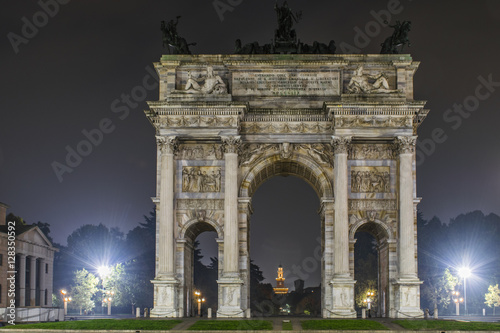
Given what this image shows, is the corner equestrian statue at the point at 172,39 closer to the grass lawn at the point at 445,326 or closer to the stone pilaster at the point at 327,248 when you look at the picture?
the stone pilaster at the point at 327,248

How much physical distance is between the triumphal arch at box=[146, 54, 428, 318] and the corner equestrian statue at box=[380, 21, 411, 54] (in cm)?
116

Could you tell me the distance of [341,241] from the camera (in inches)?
1857

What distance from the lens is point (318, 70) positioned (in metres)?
50.0

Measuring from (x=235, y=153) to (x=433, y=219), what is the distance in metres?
57.2

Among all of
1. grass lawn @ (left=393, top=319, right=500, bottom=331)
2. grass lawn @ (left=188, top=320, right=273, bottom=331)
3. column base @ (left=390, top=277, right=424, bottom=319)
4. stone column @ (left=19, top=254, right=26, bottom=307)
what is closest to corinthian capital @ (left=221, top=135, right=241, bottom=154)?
grass lawn @ (left=188, top=320, right=273, bottom=331)

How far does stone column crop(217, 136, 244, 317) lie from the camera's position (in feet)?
152

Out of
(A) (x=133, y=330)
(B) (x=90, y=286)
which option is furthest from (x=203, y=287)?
(A) (x=133, y=330)

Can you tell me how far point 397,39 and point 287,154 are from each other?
10.5 m

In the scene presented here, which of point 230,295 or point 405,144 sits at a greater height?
point 405,144

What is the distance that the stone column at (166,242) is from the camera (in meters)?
46.6

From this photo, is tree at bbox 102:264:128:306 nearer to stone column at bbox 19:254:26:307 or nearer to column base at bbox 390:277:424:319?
stone column at bbox 19:254:26:307

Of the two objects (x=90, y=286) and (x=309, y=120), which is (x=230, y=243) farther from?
(x=90, y=286)

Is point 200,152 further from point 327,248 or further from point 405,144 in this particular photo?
point 405,144

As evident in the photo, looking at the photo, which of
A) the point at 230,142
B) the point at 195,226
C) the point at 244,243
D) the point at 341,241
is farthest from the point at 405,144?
the point at 195,226
